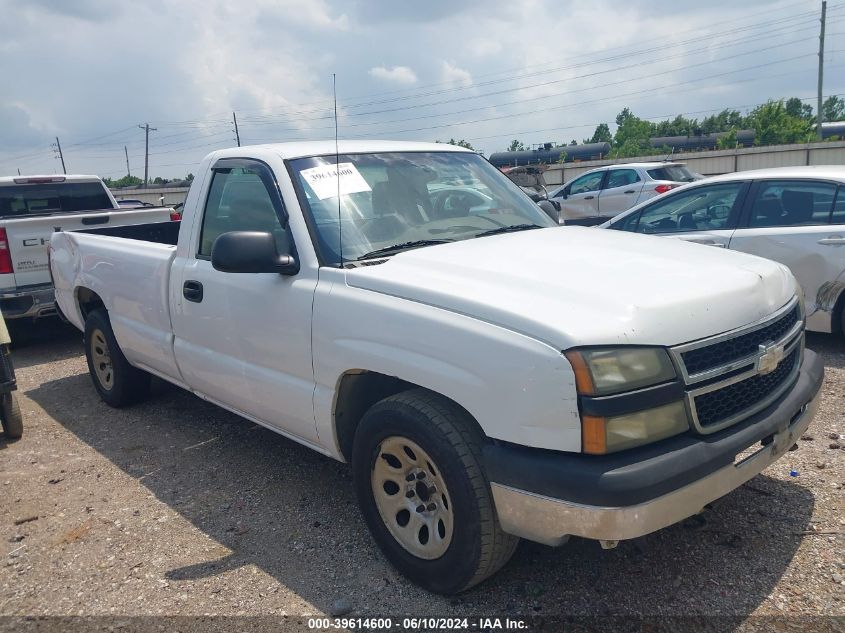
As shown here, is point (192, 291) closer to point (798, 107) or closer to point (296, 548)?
point (296, 548)

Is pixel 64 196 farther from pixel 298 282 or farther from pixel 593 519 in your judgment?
pixel 593 519

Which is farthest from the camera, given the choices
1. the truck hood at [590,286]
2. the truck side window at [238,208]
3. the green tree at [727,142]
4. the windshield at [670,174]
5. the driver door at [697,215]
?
the green tree at [727,142]

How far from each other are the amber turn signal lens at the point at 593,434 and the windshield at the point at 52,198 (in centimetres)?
854

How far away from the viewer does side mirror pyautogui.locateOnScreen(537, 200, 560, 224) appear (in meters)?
4.73

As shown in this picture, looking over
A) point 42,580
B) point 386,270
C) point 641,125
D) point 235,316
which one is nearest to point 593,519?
point 386,270

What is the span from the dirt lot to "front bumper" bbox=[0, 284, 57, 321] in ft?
10.2

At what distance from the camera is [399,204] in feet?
12.3

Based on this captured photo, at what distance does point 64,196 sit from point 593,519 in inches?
349

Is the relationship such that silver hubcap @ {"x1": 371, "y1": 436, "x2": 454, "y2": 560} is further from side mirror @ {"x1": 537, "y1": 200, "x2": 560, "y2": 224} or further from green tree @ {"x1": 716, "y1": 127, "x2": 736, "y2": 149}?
green tree @ {"x1": 716, "y1": 127, "x2": 736, "y2": 149}

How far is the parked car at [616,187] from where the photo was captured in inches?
610

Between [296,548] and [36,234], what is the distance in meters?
5.72

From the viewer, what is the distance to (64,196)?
923cm

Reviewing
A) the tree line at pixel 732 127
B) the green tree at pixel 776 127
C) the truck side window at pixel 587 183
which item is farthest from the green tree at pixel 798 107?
the truck side window at pixel 587 183

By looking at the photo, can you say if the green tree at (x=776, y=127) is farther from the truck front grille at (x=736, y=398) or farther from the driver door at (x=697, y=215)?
the truck front grille at (x=736, y=398)
